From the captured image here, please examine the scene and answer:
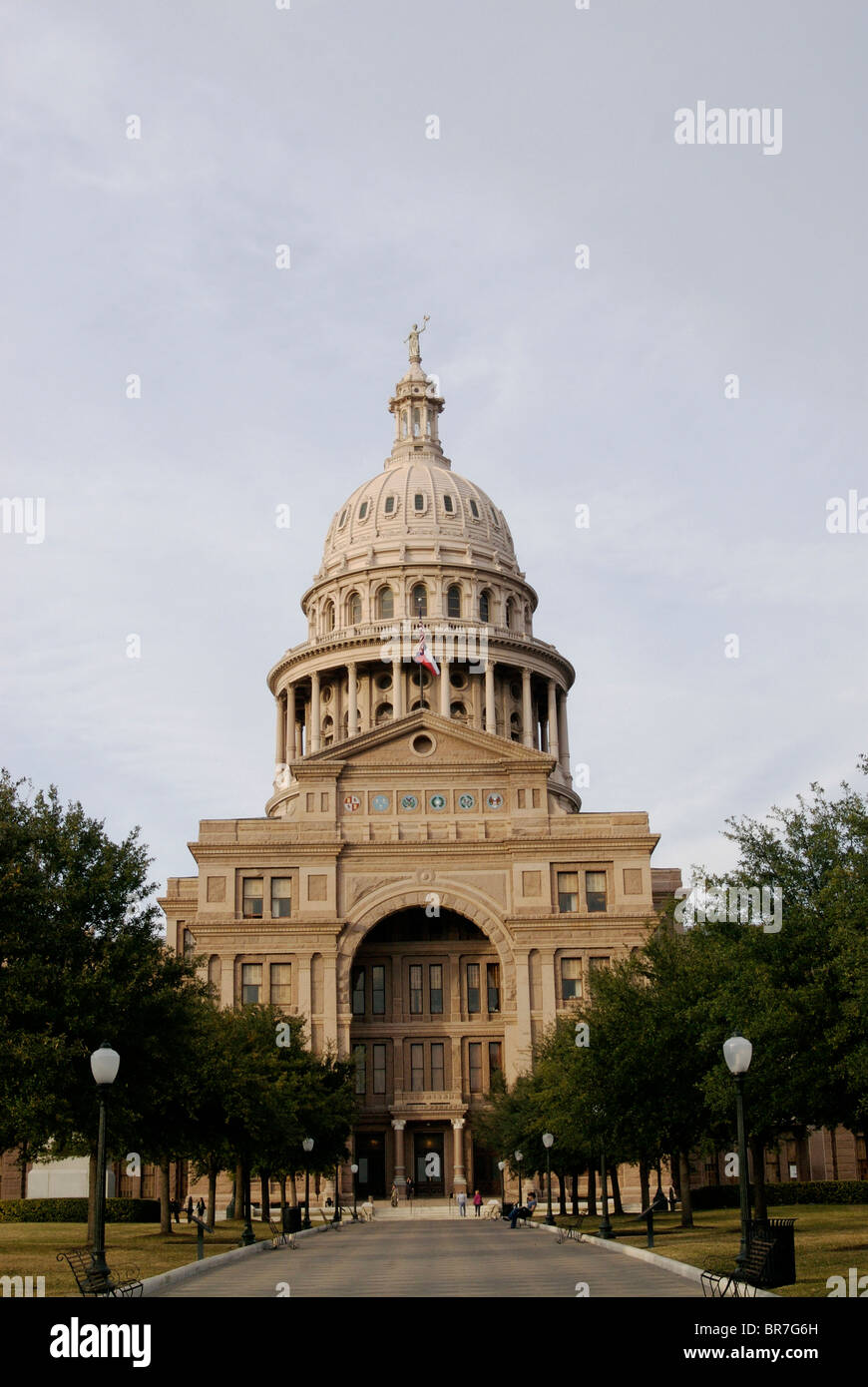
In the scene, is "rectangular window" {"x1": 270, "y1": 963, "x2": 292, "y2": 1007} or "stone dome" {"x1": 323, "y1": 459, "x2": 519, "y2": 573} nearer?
"rectangular window" {"x1": 270, "y1": 963, "x2": 292, "y2": 1007}

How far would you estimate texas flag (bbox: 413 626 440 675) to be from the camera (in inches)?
3853

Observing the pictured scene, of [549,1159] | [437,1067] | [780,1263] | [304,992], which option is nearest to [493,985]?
[437,1067]

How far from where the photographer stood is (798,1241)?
3688 cm

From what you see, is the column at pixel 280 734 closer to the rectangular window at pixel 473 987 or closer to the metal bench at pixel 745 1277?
the rectangular window at pixel 473 987

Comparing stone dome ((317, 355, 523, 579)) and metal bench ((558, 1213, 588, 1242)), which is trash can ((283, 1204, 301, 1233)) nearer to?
metal bench ((558, 1213, 588, 1242))

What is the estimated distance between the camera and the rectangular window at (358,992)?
87.6 meters

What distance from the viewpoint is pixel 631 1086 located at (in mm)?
43500

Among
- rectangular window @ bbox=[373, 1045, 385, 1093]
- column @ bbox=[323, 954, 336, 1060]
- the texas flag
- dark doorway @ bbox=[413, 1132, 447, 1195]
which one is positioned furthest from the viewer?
the texas flag

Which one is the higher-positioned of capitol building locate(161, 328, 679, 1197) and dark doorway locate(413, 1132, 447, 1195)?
capitol building locate(161, 328, 679, 1197)

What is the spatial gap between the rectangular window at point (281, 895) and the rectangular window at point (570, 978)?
1478 cm

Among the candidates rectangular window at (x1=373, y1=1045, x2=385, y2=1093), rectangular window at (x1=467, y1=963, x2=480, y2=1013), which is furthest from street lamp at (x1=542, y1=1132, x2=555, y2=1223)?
rectangular window at (x1=467, y1=963, x2=480, y2=1013)

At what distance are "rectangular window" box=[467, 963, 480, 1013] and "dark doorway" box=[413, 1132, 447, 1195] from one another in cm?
710
